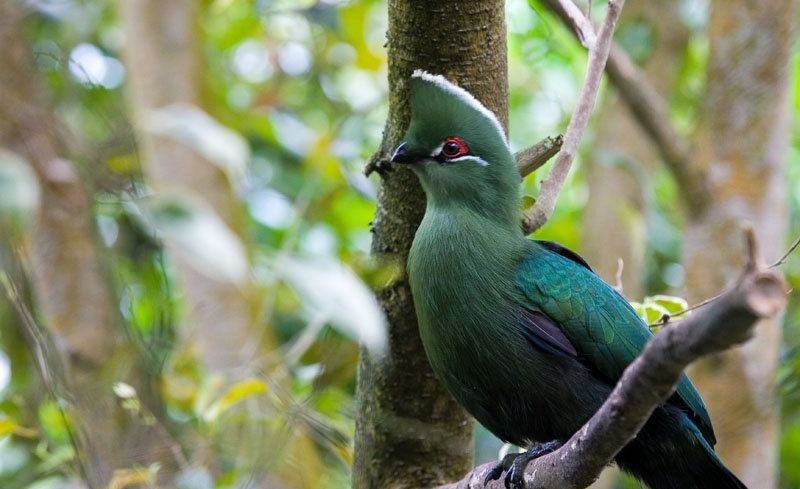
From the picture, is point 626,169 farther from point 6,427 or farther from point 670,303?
point 6,427

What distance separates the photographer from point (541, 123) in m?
8.23

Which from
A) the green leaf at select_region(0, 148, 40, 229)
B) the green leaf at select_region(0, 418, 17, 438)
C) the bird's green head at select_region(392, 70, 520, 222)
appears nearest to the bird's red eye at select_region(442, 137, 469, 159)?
the bird's green head at select_region(392, 70, 520, 222)

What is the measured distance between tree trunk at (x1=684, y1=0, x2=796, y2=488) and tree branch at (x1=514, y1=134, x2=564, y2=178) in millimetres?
2289

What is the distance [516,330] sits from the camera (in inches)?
111

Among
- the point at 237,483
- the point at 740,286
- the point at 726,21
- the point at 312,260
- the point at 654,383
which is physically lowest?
the point at 237,483

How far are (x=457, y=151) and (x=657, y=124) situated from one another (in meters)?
2.30

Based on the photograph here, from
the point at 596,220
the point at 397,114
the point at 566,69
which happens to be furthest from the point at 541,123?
the point at 397,114

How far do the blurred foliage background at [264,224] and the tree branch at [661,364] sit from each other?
1.63 feet

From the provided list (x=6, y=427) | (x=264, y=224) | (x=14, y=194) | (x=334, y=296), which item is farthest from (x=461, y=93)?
(x=264, y=224)

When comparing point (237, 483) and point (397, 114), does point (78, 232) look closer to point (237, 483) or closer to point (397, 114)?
point (237, 483)

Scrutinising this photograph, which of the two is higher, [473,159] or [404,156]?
[473,159]

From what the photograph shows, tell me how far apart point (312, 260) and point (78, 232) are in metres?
2.32

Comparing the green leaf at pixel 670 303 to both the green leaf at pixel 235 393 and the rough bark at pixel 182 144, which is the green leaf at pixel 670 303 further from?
the rough bark at pixel 182 144

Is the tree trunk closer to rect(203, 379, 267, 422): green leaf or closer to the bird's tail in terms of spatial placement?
the bird's tail
